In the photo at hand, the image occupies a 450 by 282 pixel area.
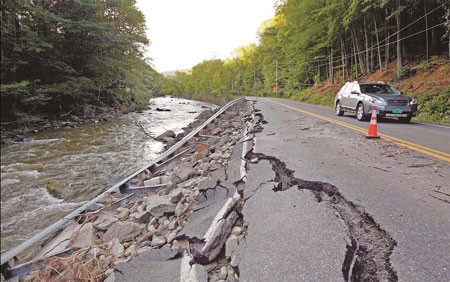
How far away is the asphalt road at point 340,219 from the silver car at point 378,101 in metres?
4.31

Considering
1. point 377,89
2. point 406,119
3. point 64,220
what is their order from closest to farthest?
1. point 64,220
2. point 406,119
3. point 377,89

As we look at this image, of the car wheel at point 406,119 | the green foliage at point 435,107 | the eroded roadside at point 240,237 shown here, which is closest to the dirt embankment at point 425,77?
the green foliage at point 435,107

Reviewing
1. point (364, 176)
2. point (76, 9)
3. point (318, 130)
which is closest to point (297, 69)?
point (318, 130)

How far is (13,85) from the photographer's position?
0.82m

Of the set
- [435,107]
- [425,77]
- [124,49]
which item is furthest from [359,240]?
[425,77]

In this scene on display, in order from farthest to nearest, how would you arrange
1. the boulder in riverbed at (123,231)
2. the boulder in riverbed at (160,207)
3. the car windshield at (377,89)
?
the car windshield at (377,89) → the boulder in riverbed at (160,207) → the boulder in riverbed at (123,231)

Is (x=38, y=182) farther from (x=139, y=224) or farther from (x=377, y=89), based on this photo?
(x=377, y=89)

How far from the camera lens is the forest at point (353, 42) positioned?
53.1 ft

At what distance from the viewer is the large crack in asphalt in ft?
6.56

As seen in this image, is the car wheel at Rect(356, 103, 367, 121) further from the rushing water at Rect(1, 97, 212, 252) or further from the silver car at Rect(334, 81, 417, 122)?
the rushing water at Rect(1, 97, 212, 252)

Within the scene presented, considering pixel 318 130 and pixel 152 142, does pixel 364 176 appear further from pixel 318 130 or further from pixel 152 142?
pixel 152 142

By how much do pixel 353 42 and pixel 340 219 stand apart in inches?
1013

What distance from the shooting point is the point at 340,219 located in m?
2.72

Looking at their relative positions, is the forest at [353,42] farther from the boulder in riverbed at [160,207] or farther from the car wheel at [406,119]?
the boulder in riverbed at [160,207]
